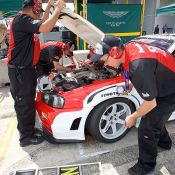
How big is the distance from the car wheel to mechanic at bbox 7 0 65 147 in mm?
920

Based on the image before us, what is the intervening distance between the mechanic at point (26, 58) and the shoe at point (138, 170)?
1.44 meters

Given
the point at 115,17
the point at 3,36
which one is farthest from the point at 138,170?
the point at 3,36

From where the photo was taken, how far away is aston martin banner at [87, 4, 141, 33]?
27.1ft

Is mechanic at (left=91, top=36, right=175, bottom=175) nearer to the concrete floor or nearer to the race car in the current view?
the concrete floor

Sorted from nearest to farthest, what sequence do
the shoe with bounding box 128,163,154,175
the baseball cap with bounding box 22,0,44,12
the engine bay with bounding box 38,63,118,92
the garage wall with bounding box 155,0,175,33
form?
the shoe with bounding box 128,163,154,175 < the baseball cap with bounding box 22,0,44,12 < the engine bay with bounding box 38,63,118,92 < the garage wall with bounding box 155,0,175,33

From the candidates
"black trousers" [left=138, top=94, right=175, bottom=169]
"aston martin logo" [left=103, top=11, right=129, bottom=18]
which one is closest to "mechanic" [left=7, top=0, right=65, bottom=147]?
"black trousers" [left=138, top=94, right=175, bottom=169]

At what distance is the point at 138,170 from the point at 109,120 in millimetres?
839

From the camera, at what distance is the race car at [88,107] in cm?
303

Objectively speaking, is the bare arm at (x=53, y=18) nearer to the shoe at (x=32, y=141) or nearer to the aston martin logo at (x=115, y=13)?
the shoe at (x=32, y=141)

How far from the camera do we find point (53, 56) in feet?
14.8

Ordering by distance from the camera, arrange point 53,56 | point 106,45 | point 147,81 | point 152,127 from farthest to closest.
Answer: point 53,56 < point 152,127 < point 106,45 < point 147,81

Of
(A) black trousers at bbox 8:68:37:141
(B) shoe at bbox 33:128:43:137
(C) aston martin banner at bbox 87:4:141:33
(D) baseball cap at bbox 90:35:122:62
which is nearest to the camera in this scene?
(D) baseball cap at bbox 90:35:122:62

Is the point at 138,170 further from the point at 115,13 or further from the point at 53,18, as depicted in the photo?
the point at 115,13

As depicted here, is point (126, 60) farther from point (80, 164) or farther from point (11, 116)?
point (11, 116)
